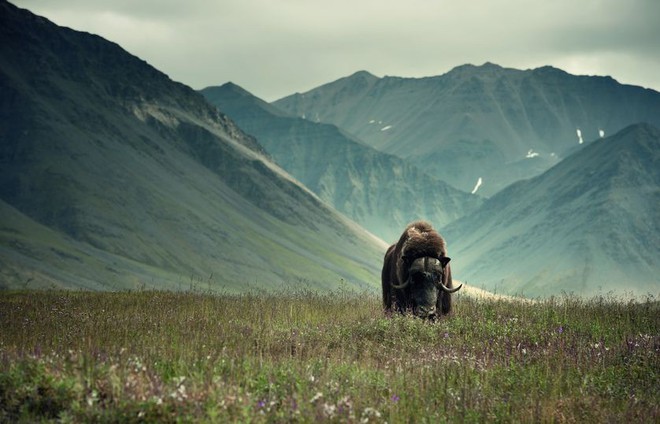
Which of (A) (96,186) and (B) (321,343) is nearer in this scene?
(B) (321,343)

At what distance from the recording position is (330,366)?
11.8 m

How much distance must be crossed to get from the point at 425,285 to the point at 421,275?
274 millimetres

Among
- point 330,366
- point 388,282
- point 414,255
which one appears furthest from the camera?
point 388,282

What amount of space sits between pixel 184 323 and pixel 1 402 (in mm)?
7381

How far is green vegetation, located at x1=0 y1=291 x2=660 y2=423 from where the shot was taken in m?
9.17

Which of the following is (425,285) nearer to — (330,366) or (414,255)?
(414,255)

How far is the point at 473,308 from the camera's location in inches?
801

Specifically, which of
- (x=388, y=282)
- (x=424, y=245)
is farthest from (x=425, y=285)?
(x=388, y=282)

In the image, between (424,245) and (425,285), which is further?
(424,245)

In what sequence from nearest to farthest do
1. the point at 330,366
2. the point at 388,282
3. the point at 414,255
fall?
the point at 330,366 < the point at 414,255 < the point at 388,282

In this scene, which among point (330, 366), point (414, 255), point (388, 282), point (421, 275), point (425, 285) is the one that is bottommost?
point (330, 366)

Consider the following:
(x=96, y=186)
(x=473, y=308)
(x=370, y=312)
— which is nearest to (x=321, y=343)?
(x=370, y=312)

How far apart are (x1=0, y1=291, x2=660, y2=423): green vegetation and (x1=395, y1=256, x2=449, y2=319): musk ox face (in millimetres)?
978

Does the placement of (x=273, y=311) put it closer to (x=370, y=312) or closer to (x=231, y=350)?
(x=370, y=312)
